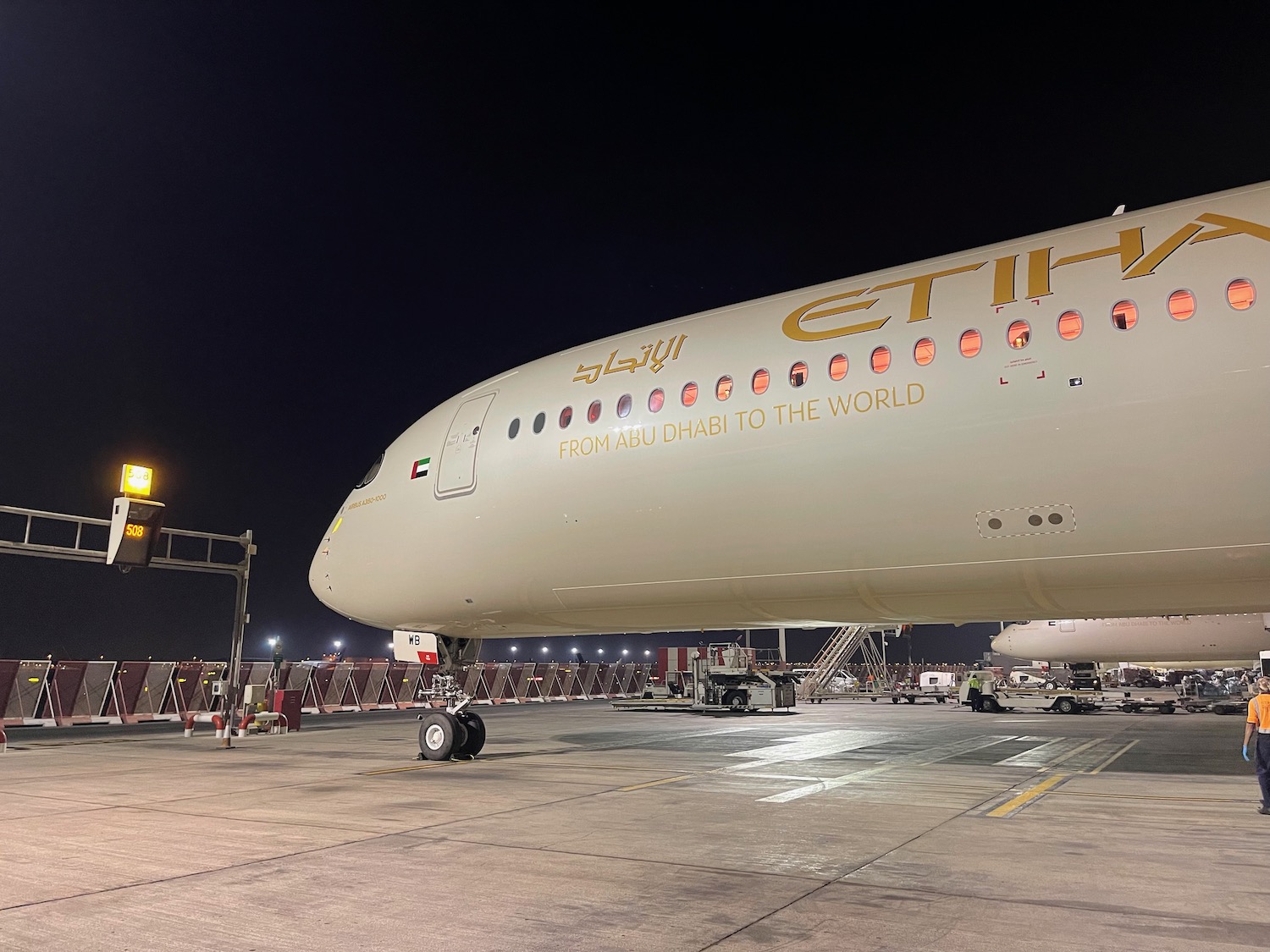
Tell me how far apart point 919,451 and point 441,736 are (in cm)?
966

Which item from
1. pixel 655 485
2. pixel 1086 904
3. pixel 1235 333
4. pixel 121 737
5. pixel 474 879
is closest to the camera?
pixel 1086 904

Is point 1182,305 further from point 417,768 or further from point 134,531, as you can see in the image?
point 134,531

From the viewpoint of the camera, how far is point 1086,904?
5727 mm

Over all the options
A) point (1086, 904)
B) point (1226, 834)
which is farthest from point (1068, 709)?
point (1086, 904)

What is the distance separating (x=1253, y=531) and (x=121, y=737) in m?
24.3

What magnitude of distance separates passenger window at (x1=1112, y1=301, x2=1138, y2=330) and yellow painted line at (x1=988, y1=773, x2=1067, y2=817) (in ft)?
16.8

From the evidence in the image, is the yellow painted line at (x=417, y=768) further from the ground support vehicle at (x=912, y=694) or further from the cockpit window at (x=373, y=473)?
the ground support vehicle at (x=912, y=694)

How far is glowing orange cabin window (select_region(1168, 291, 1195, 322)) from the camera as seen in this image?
25.3 ft

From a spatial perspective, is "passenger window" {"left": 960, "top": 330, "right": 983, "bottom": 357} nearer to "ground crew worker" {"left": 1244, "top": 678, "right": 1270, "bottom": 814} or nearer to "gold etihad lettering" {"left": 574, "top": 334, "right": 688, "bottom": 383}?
"gold etihad lettering" {"left": 574, "top": 334, "right": 688, "bottom": 383}

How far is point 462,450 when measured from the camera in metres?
13.2

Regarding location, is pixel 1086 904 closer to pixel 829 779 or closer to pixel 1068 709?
pixel 829 779

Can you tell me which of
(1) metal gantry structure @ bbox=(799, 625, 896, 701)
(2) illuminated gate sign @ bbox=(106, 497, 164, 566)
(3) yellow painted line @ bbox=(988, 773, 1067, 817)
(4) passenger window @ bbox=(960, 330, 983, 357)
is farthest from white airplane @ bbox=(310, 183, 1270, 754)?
(1) metal gantry structure @ bbox=(799, 625, 896, 701)

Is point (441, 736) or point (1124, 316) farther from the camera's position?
point (441, 736)

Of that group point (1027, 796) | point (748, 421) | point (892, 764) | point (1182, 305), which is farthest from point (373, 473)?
point (1182, 305)
